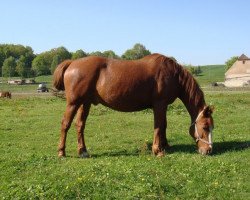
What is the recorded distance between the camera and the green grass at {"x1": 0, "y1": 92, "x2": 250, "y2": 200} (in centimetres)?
736

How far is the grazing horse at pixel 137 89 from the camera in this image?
34.9 feet

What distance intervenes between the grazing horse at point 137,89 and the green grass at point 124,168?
2.45 feet

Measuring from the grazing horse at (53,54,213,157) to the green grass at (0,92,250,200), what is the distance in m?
0.75

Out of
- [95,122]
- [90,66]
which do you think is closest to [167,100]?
[90,66]

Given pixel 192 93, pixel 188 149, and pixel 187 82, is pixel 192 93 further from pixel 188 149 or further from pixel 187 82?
pixel 188 149

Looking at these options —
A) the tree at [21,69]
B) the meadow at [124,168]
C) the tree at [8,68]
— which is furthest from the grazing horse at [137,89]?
the tree at [8,68]

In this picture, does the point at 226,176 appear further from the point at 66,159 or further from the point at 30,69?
the point at 30,69

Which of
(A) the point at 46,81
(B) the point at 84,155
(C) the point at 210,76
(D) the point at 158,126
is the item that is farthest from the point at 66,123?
(C) the point at 210,76

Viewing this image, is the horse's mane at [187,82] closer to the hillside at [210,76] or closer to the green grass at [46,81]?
the green grass at [46,81]

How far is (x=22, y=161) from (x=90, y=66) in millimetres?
3006

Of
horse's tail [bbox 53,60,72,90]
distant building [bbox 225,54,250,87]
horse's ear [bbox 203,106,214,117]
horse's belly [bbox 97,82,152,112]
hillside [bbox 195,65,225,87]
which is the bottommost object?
hillside [bbox 195,65,225,87]

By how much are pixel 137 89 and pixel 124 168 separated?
2.70 m

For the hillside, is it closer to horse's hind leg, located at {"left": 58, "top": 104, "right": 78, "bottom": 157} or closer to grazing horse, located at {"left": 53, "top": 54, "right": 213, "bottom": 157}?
grazing horse, located at {"left": 53, "top": 54, "right": 213, "bottom": 157}

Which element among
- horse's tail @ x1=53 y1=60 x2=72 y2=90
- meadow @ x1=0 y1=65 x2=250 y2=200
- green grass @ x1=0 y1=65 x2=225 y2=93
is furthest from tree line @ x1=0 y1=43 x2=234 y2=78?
horse's tail @ x1=53 y1=60 x2=72 y2=90
